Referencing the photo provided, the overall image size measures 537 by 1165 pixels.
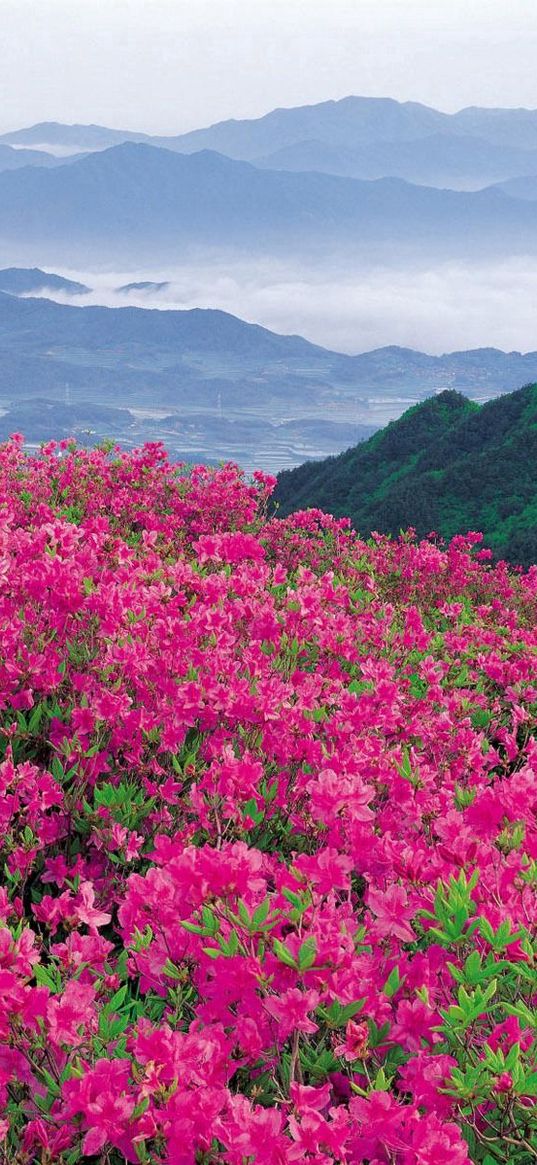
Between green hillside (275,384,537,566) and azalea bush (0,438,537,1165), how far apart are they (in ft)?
55.2

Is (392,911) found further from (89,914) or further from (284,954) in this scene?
(89,914)

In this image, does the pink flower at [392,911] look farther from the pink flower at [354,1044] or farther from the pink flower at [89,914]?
the pink flower at [89,914]

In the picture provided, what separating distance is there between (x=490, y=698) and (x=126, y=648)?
2.67 metres

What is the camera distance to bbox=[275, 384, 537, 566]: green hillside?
82.7 ft

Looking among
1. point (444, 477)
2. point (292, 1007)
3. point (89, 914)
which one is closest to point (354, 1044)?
point (292, 1007)

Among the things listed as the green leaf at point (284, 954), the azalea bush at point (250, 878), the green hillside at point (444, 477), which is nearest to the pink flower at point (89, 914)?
the azalea bush at point (250, 878)

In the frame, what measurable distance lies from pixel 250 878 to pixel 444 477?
2714cm

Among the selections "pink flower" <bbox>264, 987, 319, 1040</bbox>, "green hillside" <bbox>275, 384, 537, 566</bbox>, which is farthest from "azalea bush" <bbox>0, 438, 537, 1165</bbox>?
"green hillside" <bbox>275, 384, 537, 566</bbox>

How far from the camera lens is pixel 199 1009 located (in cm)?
210

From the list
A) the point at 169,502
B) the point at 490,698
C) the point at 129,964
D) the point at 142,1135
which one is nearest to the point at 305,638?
the point at 490,698

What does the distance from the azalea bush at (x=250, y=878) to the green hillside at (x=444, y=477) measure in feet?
55.2

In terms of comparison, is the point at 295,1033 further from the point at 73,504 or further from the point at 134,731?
the point at 73,504

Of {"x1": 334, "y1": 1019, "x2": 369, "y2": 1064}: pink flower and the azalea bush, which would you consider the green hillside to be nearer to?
the azalea bush

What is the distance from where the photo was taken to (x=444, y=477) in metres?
28.5
